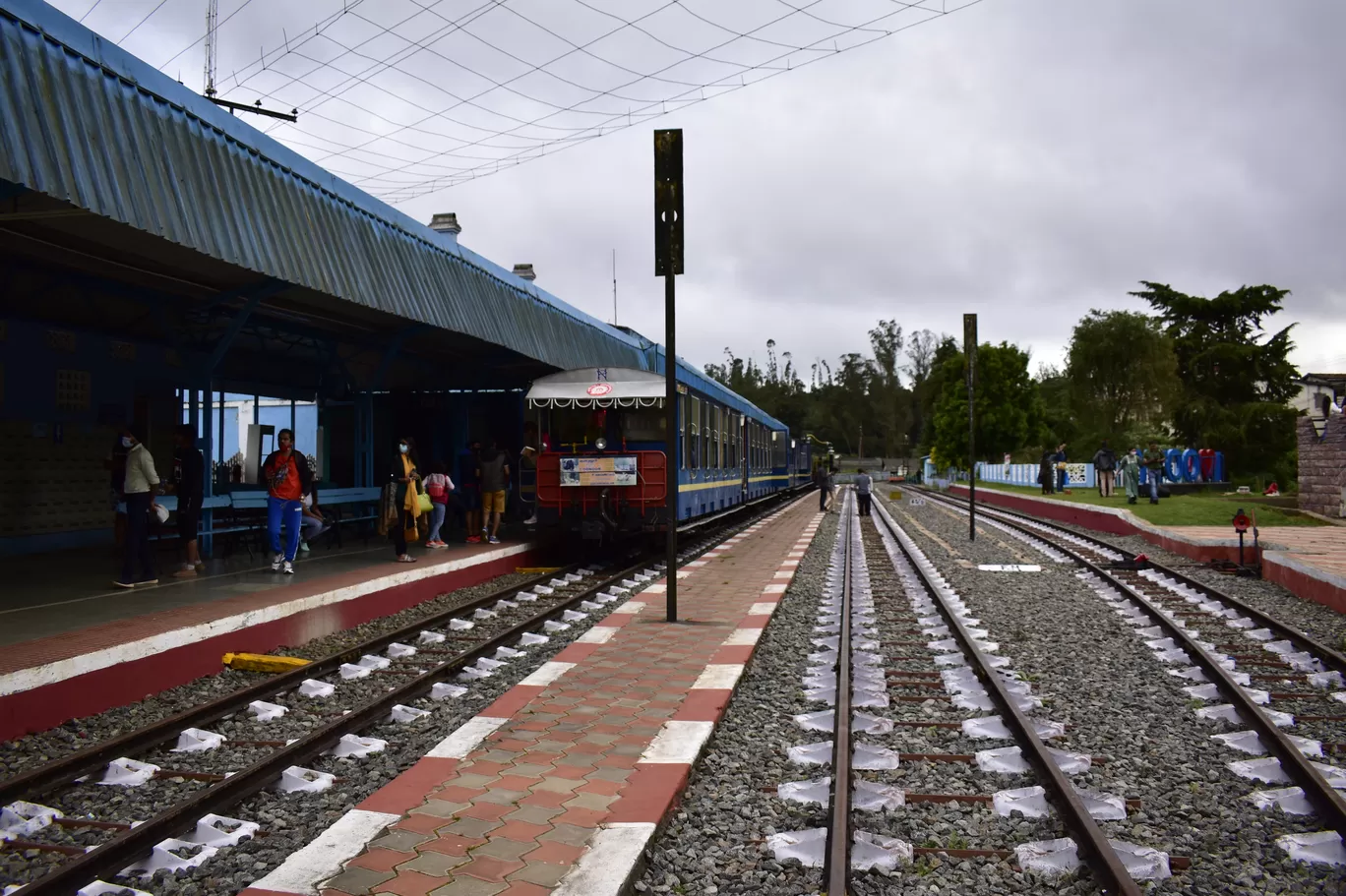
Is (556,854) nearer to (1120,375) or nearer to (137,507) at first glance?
(137,507)

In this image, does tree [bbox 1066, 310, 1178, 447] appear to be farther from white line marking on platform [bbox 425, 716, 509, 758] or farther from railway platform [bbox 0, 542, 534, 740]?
white line marking on platform [bbox 425, 716, 509, 758]

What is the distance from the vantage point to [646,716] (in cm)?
554

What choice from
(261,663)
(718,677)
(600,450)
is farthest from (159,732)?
(600,450)

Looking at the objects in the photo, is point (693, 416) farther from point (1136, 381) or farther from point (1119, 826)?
point (1136, 381)

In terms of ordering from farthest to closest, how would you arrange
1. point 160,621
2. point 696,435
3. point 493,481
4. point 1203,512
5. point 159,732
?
point 1203,512 → point 696,435 → point 493,481 → point 160,621 → point 159,732

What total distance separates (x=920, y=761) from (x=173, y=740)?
405 centimetres

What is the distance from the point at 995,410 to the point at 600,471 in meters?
57.3

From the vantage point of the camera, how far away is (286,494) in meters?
9.88

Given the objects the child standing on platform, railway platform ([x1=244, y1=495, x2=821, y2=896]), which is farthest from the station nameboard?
railway platform ([x1=244, y1=495, x2=821, y2=896])

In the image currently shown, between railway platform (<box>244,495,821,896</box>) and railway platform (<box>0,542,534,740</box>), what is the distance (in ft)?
7.98

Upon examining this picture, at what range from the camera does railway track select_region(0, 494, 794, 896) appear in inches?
147

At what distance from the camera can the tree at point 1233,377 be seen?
47.8 metres

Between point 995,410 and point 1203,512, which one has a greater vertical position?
point 995,410

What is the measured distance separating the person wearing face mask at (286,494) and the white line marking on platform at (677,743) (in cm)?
586
